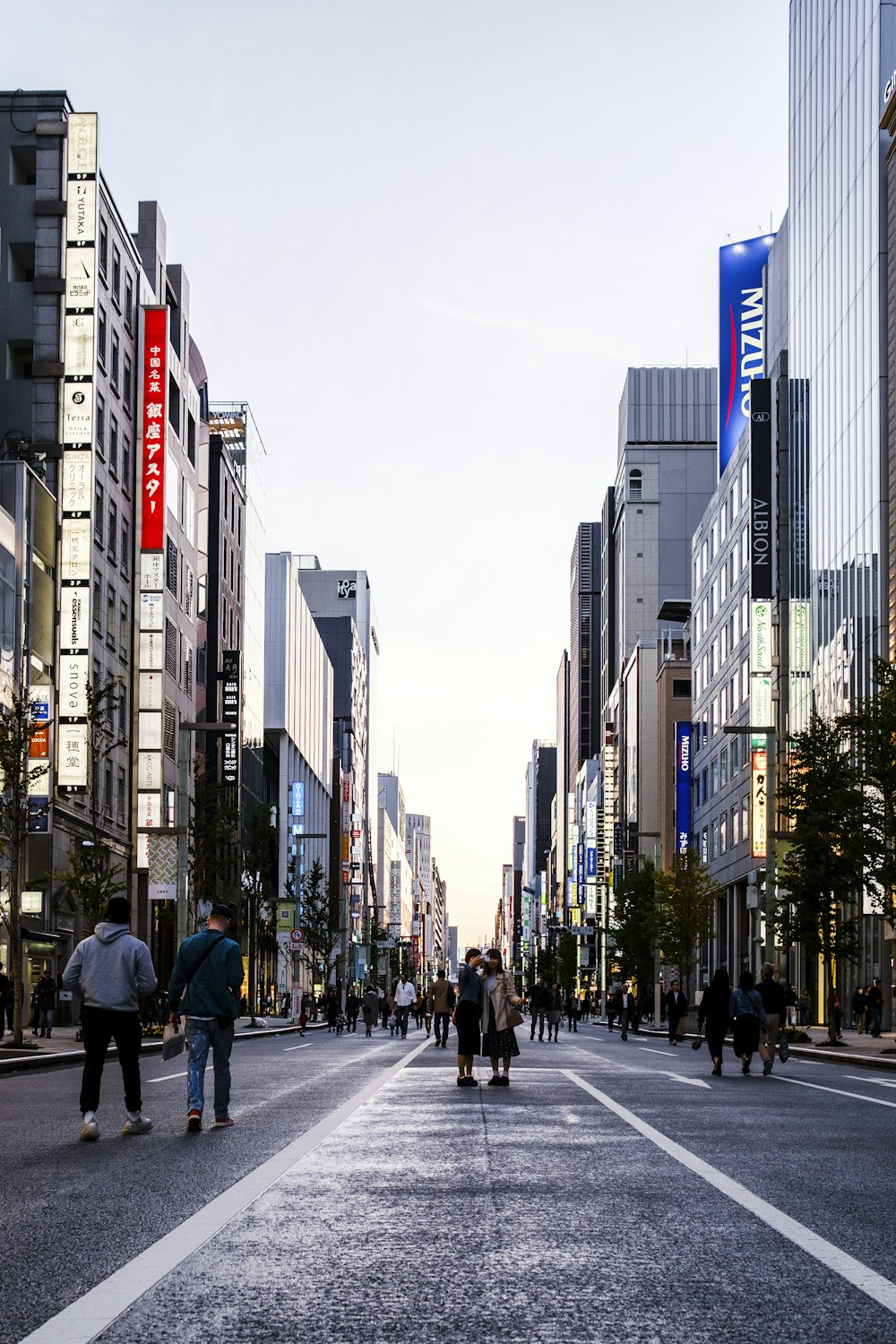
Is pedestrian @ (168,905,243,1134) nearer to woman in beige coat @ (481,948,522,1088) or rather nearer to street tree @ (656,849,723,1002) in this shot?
woman in beige coat @ (481,948,522,1088)

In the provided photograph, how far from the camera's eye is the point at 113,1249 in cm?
797

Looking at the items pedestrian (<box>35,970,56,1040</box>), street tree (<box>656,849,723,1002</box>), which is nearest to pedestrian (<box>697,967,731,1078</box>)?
pedestrian (<box>35,970,56,1040</box>)

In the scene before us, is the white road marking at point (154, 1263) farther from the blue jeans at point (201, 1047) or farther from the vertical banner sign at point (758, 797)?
the vertical banner sign at point (758, 797)

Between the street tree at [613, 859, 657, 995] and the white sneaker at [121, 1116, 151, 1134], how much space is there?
72.0 metres

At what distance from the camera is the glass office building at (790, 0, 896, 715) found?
5894cm

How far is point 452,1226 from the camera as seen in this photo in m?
8.65

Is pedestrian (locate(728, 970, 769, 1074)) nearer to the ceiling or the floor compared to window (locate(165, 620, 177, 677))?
nearer to the floor

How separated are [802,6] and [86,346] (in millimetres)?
36722

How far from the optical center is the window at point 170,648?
240 feet

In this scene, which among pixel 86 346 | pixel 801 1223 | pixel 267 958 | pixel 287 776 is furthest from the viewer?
pixel 287 776

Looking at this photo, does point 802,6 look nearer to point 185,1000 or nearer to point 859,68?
point 859,68

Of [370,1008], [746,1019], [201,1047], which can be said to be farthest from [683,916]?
[201,1047]

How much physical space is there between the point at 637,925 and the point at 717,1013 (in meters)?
62.9

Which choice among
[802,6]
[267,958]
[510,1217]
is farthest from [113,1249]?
[267,958]
